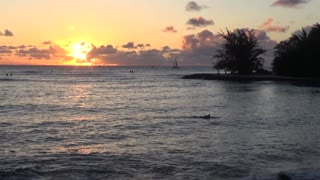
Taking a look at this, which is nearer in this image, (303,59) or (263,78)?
(303,59)

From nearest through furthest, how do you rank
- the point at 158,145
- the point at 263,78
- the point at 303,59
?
the point at 158,145
the point at 303,59
the point at 263,78

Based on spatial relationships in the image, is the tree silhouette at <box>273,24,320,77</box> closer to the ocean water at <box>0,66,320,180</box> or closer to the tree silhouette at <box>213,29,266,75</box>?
the tree silhouette at <box>213,29,266,75</box>

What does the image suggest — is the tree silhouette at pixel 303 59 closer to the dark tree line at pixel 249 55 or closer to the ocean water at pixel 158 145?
the dark tree line at pixel 249 55

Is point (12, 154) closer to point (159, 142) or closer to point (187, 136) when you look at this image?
point (159, 142)

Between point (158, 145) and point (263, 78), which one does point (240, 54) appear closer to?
point (263, 78)

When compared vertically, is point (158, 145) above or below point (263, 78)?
below

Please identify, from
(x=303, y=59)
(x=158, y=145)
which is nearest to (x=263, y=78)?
(x=303, y=59)

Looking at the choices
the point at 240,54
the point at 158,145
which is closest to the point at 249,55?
the point at 240,54

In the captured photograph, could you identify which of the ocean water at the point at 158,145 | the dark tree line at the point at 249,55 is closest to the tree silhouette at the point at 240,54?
the dark tree line at the point at 249,55

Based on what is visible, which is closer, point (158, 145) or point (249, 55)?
point (158, 145)

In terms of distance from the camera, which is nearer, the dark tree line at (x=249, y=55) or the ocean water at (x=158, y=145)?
the ocean water at (x=158, y=145)

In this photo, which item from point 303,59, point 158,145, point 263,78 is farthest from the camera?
point 263,78

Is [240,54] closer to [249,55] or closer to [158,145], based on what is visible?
[249,55]

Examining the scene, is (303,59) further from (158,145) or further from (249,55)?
(158,145)
